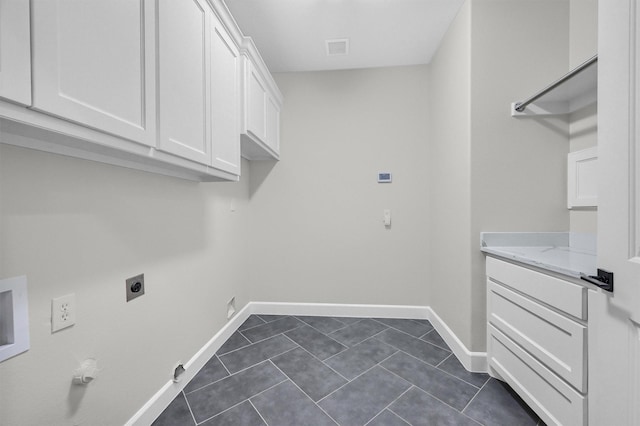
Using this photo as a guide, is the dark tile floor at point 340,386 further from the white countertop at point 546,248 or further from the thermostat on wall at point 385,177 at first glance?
the thermostat on wall at point 385,177

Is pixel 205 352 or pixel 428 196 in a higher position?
pixel 428 196

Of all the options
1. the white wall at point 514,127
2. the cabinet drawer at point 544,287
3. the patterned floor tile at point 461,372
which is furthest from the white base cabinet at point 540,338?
the white wall at point 514,127

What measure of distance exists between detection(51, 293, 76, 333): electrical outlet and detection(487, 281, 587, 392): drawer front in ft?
6.69

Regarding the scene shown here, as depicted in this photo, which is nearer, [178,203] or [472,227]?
[178,203]

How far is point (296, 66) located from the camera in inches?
101

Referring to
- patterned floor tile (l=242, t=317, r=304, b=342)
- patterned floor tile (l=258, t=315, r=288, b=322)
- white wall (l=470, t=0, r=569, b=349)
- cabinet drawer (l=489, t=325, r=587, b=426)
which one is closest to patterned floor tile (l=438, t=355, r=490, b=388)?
cabinet drawer (l=489, t=325, r=587, b=426)

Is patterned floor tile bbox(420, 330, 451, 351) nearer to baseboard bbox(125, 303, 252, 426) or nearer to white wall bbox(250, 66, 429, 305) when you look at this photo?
white wall bbox(250, 66, 429, 305)

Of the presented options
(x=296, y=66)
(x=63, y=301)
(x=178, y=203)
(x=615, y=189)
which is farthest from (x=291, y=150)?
(x=615, y=189)

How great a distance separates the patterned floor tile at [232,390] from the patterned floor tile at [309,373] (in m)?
0.08

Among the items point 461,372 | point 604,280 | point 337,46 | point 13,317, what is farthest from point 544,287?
point 337,46

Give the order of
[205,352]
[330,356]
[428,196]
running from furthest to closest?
[428,196] < [330,356] < [205,352]

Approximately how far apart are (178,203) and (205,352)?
110 cm

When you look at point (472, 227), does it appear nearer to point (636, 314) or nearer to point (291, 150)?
point (636, 314)

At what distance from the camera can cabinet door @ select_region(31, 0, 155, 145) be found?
1.98 ft
